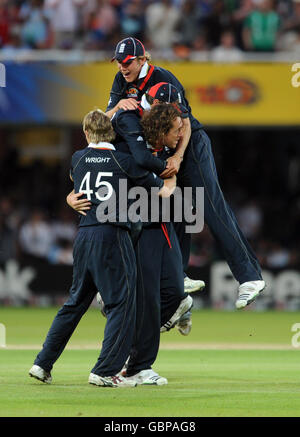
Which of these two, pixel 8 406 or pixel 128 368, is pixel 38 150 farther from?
pixel 8 406

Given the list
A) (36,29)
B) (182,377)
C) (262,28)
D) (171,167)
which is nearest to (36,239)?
(36,29)

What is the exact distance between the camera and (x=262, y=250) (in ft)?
72.8

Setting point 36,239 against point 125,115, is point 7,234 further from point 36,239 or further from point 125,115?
point 125,115

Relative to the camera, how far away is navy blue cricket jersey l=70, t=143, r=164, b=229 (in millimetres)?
8992

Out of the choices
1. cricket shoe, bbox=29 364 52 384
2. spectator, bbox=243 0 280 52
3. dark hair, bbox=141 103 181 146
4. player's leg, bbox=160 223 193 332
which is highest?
spectator, bbox=243 0 280 52

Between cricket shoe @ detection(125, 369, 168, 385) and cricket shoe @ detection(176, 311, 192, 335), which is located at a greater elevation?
cricket shoe @ detection(176, 311, 192, 335)

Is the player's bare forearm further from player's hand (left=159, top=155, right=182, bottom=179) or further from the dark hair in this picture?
player's hand (left=159, top=155, right=182, bottom=179)

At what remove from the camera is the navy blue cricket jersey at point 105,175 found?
8992 millimetres

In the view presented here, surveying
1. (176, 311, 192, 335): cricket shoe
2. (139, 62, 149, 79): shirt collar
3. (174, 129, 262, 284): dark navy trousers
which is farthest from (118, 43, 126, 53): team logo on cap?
(176, 311, 192, 335): cricket shoe

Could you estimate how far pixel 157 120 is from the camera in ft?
30.2

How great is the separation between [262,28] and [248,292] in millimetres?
11803

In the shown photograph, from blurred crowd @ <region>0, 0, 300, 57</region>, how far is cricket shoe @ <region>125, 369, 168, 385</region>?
1210cm

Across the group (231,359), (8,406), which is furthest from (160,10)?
(8,406)

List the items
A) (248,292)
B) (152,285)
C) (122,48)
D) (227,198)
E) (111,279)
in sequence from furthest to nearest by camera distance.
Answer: (227,198)
(122,48)
(248,292)
(152,285)
(111,279)
